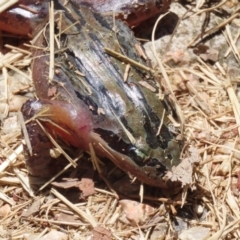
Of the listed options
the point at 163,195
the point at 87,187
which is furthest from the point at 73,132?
the point at 163,195

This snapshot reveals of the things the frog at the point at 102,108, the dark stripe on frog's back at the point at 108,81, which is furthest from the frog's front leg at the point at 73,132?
the dark stripe on frog's back at the point at 108,81

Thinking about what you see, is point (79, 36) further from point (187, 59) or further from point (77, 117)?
point (187, 59)

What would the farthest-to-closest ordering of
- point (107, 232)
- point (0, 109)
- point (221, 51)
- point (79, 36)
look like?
point (221, 51), point (0, 109), point (79, 36), point (107, 232)

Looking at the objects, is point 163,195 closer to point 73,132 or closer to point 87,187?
point 87,187

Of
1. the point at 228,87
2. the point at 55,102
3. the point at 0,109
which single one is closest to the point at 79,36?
the point at 55,102

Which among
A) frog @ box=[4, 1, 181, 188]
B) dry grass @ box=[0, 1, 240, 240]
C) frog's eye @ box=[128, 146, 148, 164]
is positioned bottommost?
dry grass @ box=[0, 1, 240, 240]

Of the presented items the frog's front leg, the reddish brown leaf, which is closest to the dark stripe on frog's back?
the frog's front leg

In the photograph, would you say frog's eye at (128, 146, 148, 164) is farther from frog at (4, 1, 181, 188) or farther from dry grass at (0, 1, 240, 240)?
dry grass at (0, 1, 240, 240)
